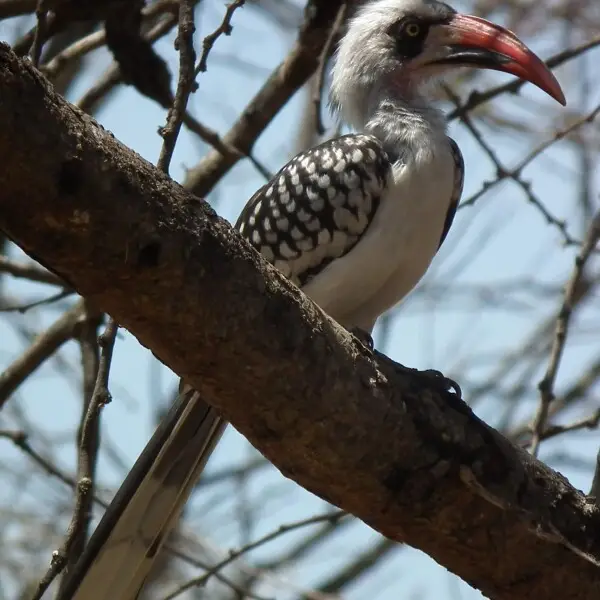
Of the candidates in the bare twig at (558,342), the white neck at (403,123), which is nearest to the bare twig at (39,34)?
the white neck at (403,123)

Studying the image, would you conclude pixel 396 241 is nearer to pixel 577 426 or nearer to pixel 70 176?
pixel 577 426

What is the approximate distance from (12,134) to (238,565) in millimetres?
5357

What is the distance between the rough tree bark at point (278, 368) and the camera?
6.41 feet

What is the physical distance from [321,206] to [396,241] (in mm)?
319

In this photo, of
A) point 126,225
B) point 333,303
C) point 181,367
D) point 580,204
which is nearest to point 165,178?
point 126,225

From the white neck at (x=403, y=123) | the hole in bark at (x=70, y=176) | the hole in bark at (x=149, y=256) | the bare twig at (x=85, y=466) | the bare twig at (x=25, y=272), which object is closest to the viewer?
the hole in bark at (x=70, y=176)

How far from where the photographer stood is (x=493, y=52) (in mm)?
4340

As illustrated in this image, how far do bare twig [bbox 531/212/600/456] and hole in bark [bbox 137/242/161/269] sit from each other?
5.94 feet

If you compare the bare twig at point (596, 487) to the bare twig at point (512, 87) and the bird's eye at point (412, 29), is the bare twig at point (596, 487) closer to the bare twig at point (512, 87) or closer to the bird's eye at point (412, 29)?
the bare twig at point (512, 87)

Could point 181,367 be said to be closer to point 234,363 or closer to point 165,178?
point 234,363

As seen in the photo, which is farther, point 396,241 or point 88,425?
point 396,241

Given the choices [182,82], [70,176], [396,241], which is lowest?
[70,176]

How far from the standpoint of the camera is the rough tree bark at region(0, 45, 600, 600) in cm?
196

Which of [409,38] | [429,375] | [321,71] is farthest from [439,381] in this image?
[409,38]
